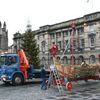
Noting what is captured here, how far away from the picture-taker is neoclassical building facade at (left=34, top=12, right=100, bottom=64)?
50.3 m

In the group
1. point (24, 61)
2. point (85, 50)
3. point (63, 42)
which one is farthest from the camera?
point (63, 42)

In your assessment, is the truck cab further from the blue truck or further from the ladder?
the ladder

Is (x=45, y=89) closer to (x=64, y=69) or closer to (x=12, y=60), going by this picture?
(x=64, y=69)

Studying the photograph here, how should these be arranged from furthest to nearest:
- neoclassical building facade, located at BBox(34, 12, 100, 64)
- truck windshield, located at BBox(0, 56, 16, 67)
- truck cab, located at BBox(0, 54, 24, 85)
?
neoclassical building facade, located at BBox(34, 12, 100, 64)
truck windshield, located at BBox(0, 56, 16, 67)
truck cab, located at BBox(0, 54, 24, 85)

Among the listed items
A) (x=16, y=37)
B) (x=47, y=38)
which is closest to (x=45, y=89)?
(x=47, y=38)

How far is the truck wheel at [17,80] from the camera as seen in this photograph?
86.7 feet

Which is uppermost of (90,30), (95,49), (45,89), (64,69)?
(90,30)

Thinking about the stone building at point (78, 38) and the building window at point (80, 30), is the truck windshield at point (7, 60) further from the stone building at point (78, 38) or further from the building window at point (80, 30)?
the building window at point (80, 30)

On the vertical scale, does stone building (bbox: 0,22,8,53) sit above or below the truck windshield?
above

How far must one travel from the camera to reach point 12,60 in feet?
87.8

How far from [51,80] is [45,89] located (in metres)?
1.28

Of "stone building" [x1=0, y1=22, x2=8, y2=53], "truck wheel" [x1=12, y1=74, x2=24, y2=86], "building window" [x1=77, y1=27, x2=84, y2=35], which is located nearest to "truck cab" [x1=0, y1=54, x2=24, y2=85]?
"truck wheel" [x1=12, y1=74, x2=24, y2=86]

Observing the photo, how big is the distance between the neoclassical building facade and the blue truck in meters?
17.7

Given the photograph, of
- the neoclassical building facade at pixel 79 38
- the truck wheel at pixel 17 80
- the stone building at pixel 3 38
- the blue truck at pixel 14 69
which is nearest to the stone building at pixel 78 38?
the neoclassical building facade at pixel 79 38
